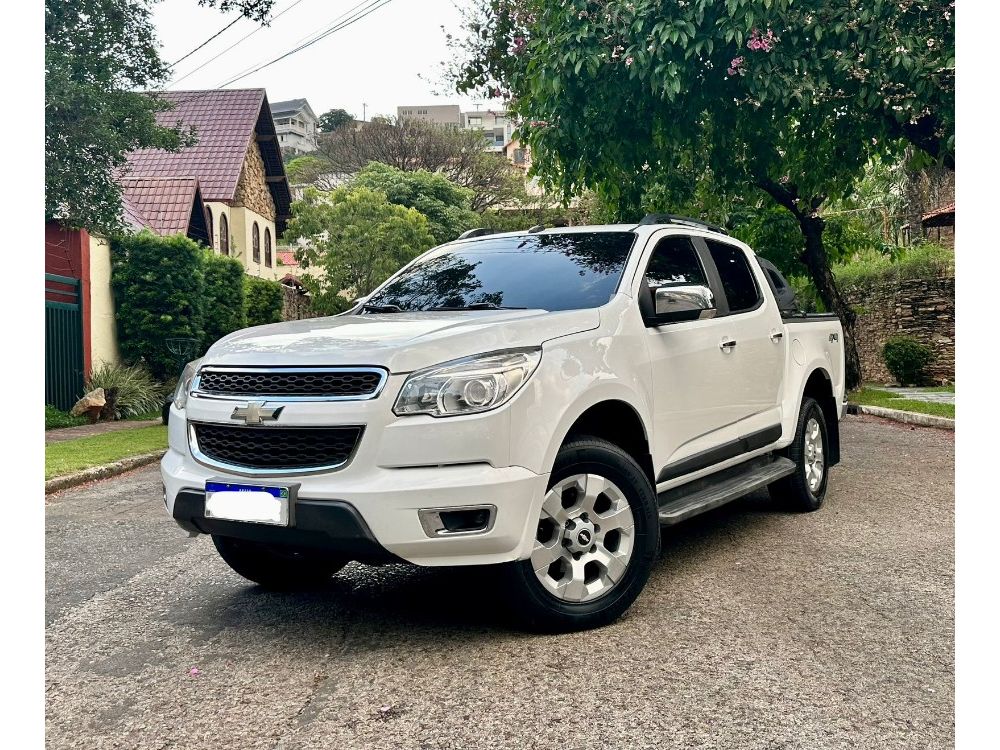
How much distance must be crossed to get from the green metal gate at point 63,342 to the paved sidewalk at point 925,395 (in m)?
14.7

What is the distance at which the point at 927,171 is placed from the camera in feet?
93.7

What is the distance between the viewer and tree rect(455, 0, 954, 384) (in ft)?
32.4

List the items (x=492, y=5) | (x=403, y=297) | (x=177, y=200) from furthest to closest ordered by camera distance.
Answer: (x=177, y=200), (x=492, y=5), (x=403, y=297)

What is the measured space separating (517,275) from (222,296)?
18.3 m

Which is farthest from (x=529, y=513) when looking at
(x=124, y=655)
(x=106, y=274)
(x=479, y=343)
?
(x=106, y=274)

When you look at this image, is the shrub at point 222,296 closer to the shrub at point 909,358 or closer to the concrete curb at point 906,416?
the concrete curb at point 906,416

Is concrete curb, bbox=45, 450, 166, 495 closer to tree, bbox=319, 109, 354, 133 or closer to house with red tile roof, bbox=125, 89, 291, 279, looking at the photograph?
house with red tile roof, bbox=125, 89, 291, 279

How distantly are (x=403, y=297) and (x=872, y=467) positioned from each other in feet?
18.7

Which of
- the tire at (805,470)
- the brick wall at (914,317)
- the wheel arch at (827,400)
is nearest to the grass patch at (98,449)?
the tire at (805,470)

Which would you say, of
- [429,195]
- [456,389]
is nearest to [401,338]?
[456,389]

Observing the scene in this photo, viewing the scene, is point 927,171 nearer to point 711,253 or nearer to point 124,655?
point 711,253

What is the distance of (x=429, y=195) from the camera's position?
45.1m

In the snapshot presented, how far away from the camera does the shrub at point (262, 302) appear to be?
2548cm

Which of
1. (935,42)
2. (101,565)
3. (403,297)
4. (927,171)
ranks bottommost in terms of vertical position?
(101,565)
